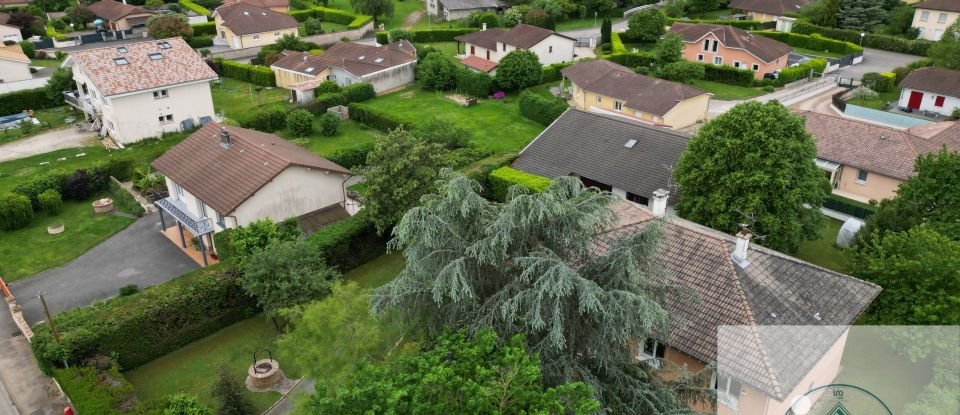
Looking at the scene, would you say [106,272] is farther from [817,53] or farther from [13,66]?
[817,53]

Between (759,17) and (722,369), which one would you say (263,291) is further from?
(759,17)

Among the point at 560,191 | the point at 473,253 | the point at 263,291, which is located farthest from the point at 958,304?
the point at 263,291

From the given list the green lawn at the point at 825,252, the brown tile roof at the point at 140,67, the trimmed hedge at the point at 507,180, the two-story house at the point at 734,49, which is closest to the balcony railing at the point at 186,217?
the trimmed hedge at the point at 507,180

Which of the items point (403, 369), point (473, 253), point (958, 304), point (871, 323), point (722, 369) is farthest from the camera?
point (871, 323)

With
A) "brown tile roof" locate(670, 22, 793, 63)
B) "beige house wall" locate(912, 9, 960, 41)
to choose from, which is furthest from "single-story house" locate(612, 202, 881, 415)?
"beige house wall" locate(912, 9, 960, 41)

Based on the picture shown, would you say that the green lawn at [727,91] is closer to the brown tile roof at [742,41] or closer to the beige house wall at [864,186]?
the brown tile roof at [742,41]

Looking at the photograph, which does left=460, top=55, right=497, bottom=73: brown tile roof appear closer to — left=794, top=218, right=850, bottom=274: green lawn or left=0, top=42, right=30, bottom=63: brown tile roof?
left=794, top=218, right=850, bottom=274: green lawn

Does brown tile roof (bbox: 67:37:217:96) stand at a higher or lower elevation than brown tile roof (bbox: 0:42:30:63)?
higher
